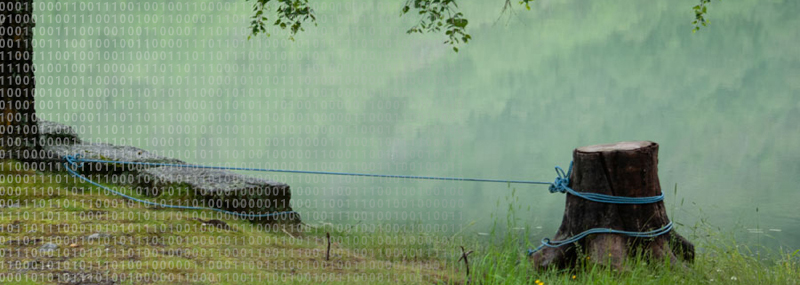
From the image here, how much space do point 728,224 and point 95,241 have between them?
22.8ft

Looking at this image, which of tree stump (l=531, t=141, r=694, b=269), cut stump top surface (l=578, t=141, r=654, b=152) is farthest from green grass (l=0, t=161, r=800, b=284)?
cut stump top surface (l=578, t=141, r=654, b=152)

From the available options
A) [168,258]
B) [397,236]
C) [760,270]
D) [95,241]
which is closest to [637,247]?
[760,270]

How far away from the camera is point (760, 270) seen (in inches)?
193

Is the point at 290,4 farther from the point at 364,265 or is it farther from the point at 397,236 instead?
the point at 364,265

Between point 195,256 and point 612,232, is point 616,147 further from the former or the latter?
point 195,256

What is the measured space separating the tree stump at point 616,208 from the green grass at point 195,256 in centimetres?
11

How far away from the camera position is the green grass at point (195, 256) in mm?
4004

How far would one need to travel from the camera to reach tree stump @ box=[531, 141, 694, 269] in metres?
4.62

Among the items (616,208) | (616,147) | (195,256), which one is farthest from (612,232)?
(195,256)

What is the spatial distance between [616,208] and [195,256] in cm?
296

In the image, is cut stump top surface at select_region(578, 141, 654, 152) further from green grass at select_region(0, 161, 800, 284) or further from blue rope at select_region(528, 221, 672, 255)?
green grass at select_region(0, 161, 800, 284)

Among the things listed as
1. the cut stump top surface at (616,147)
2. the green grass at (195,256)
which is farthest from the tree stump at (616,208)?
the green grass at (195,256)

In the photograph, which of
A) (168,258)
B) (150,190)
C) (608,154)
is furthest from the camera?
(150,190)

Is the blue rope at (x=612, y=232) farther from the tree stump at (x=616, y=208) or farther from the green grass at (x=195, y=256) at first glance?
the green grass at (x=195, y=256)
